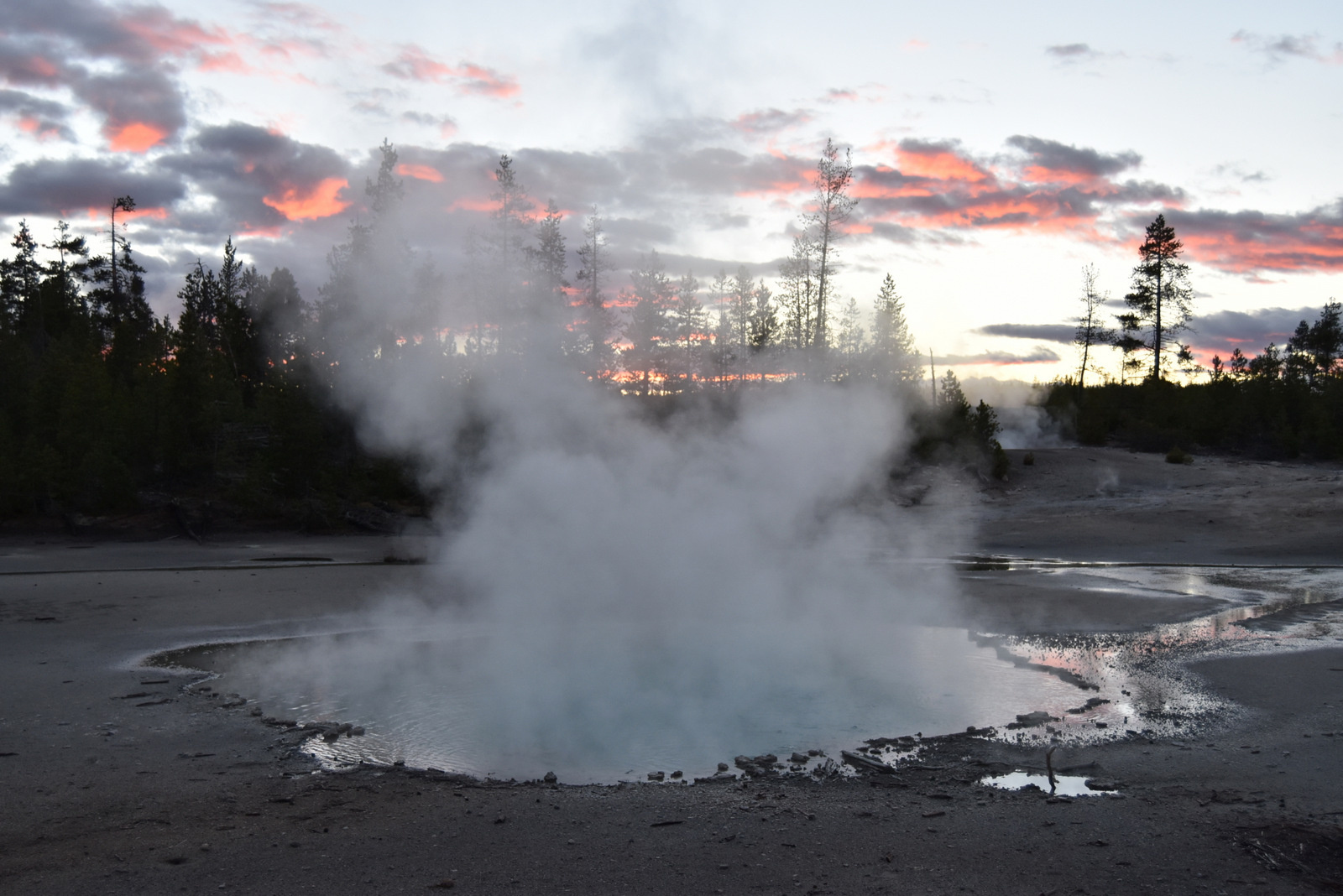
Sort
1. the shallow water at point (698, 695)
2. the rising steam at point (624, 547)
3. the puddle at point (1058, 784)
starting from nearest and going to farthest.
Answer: the puddle at point (1058, 784)
the shallow water at point (698, 695)
the rising steam at point (624, 547)

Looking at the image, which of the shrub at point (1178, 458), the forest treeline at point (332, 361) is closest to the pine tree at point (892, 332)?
the forest treeline at point (332, 361)

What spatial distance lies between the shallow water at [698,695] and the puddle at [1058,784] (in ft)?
2.94

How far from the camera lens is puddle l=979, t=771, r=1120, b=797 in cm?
606

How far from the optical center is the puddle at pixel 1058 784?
6.06 m

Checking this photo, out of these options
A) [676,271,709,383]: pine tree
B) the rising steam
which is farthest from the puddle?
[676,271,709,383]: pine tree

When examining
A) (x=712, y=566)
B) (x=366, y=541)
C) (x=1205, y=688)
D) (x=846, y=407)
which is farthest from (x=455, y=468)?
(x=366, y=541)

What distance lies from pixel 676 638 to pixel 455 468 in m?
5.26

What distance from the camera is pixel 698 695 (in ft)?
28.1

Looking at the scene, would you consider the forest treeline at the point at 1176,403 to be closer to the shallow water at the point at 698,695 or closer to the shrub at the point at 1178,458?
the shrub at the point at 1178,458

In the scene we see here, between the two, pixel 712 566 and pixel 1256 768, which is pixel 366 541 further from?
pixel 1256 768

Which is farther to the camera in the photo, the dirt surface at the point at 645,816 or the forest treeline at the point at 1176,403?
the forest treeline at the point at 1176,403

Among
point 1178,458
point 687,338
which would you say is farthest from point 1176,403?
point 687,338

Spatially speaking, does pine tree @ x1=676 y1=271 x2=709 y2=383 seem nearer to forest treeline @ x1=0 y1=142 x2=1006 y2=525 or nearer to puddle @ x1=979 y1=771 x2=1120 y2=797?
forest treeline @ x1=0 y1=142 x2=1006 y2=525

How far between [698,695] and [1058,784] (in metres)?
3.47
